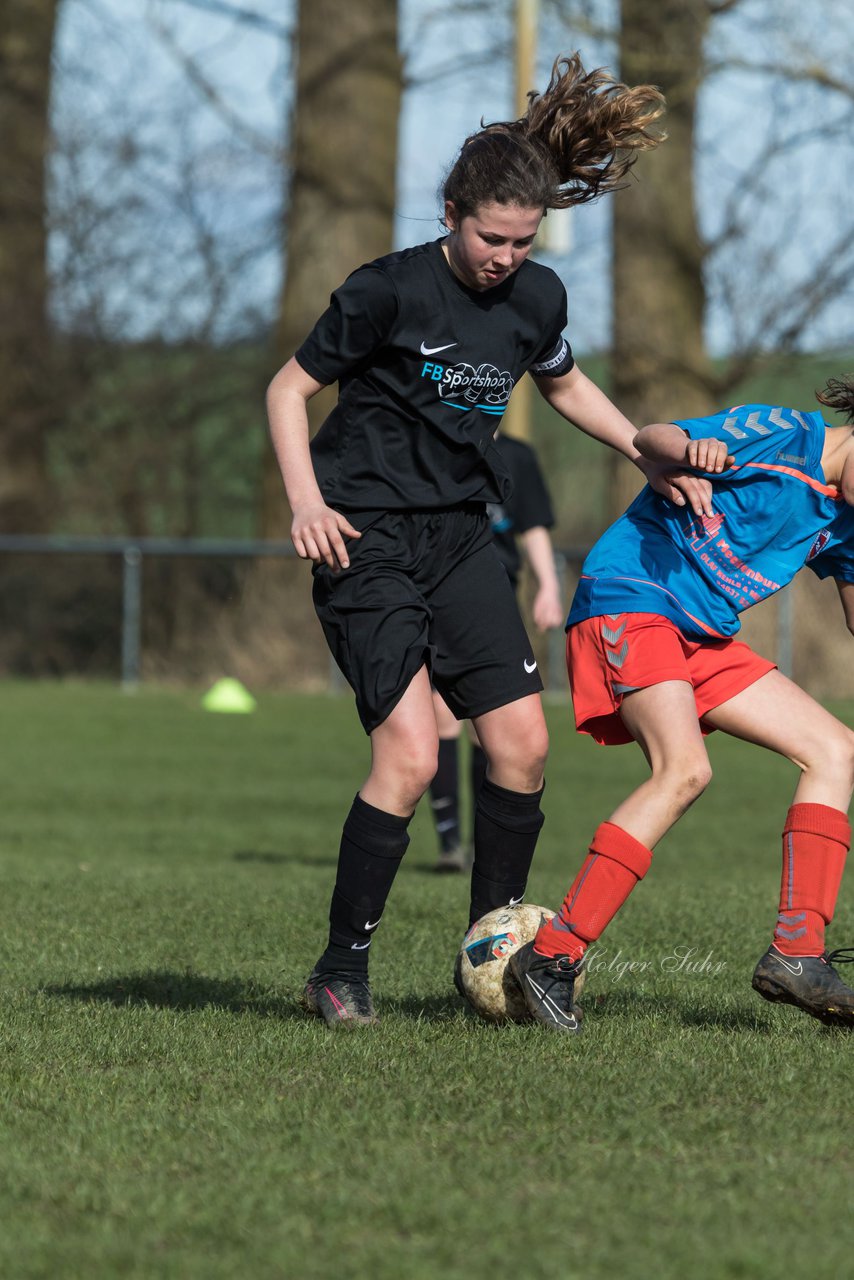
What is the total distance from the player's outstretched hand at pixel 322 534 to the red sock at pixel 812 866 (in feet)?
4.36

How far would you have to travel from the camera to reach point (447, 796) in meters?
8.86

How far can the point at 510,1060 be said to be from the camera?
4047mm

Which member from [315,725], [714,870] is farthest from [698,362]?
[714,870]

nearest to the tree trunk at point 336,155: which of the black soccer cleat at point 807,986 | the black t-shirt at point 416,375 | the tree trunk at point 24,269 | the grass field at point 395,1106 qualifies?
the tree trunk at point 24,269

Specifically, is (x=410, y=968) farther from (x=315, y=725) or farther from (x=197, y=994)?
(x=315, y=725)

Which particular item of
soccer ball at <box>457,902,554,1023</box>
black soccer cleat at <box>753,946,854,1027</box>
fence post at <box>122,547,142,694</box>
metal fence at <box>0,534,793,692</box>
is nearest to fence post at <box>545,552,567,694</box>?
metal fence at <box>0,534,793,692</box>

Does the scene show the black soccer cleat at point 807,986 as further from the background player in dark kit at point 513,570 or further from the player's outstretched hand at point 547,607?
the player's outstretched hand at point 547,607

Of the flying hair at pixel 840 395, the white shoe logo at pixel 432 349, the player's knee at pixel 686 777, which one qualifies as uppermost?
the white shoe logo at pixel 432 349

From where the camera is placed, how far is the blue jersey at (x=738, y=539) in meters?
4.39

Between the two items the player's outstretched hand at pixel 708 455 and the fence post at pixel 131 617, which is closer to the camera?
the player's outstretched hand at pixel 708 455

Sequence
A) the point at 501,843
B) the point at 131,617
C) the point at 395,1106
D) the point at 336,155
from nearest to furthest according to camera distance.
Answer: the point at 395,1106 < the point at 501,843 < the point at 336,155 < the point at 131,617

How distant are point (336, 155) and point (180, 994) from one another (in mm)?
17940

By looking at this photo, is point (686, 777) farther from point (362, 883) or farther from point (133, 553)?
point (133, 553)

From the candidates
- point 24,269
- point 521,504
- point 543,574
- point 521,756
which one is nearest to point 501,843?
point 521,756
